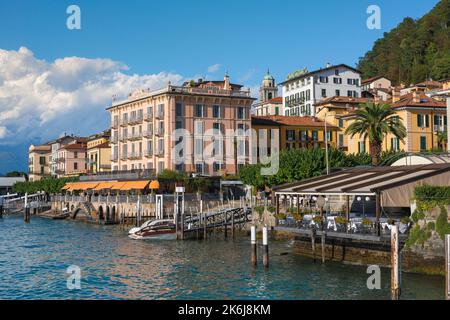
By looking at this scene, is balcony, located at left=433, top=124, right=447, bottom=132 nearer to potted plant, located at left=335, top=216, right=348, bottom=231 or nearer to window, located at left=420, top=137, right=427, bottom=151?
window, located at left=420, top=137, right=427, bottom=151

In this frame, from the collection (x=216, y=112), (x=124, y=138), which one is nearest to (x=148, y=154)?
(x=124, y=138)

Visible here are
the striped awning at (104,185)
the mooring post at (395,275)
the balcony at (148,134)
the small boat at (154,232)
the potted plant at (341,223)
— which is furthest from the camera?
the balcony at (148,134)

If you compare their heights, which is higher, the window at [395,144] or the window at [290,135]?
the window at [290,135]

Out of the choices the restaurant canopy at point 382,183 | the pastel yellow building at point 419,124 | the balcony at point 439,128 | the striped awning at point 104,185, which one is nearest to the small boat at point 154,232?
the restaurant canopy at point 382,183

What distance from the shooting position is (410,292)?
28.2 m

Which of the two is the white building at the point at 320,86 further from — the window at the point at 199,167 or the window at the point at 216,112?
the window at the point at 199,167

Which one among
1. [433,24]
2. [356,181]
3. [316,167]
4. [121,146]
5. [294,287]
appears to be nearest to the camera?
[294,287]

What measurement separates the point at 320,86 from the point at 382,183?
72835 millimetres

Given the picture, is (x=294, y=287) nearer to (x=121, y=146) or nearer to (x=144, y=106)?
(x=144, y=106)

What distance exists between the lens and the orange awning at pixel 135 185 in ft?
258

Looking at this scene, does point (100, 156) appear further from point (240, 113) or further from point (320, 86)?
point (320, 86)

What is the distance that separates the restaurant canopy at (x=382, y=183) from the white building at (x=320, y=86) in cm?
6142
